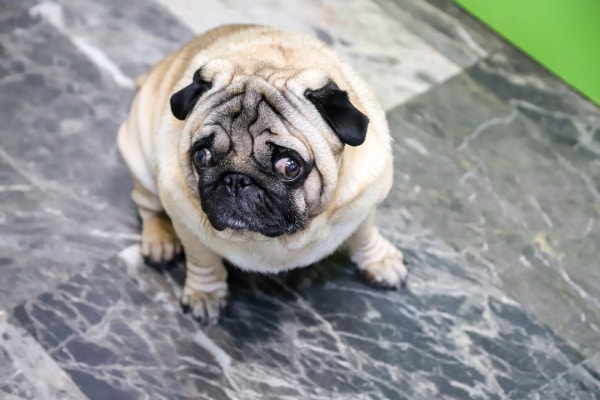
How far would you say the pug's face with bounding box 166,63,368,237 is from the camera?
272 centimetres

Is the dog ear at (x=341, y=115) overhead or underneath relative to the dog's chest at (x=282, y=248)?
overhead

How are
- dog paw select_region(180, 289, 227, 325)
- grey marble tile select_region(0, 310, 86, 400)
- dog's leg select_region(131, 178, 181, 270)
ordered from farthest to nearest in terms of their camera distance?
dog's leg select_region(131, 178, 181, 270), dog paw select_region(180, 289, 227, 325), grey marble tile select_region(0, 310, 86, 400)

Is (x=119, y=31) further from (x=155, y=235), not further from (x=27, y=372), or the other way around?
(x=27, y=372)

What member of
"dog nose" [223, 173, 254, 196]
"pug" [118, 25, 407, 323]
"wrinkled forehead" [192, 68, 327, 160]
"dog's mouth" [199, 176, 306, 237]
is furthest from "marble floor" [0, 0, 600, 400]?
"wrinkled forehead" [192, 68, 327, 160]

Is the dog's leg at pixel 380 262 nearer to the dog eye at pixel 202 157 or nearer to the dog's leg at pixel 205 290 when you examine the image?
the dog's leg at pixel 205 290

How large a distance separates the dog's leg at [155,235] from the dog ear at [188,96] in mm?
872

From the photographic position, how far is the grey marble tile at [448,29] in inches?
180

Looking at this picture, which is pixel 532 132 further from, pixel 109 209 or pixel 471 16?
pixel 109 209

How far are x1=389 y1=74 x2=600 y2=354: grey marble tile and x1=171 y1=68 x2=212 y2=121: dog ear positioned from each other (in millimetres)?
1370

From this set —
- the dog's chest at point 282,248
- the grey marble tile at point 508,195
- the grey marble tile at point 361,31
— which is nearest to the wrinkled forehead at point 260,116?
the dog's chest at point 282,248

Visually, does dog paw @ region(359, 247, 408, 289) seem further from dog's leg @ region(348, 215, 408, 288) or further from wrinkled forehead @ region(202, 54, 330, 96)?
wrinkled forehead @ region(202, 54, 330, 96)

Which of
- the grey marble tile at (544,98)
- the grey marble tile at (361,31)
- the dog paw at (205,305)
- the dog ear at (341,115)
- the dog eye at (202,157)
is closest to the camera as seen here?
the dog ear at (341,115)

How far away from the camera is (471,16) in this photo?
475cm

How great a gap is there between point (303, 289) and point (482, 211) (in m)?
0.84
